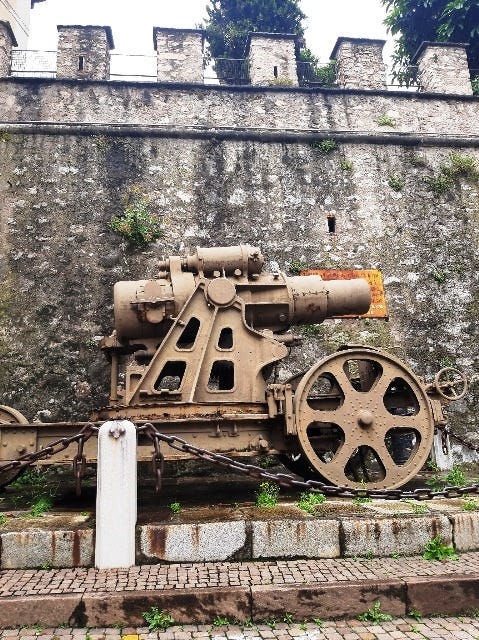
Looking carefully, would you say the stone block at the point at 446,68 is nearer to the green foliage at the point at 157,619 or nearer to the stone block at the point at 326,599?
the stone block at the point at 326,599

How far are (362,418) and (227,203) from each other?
5.37 metres

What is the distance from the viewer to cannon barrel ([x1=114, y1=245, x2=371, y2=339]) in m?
5.72

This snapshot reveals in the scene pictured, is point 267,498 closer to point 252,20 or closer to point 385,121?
point 385,121

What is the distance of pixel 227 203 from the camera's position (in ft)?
31.4

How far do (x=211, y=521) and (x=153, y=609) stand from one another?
0.88m

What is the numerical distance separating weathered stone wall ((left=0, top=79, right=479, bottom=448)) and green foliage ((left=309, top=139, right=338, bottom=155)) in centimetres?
9

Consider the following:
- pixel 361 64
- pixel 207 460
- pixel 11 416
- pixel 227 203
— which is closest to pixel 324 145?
pixel 361 64

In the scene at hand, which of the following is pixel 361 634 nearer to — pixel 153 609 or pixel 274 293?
pixel 153 609

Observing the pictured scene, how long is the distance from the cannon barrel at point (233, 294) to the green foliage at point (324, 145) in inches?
184

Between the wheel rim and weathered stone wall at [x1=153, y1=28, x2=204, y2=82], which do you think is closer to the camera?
the wheel rim

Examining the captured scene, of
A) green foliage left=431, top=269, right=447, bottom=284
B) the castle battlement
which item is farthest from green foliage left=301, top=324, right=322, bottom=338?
the castle battlement

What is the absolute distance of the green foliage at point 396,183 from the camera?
1009cm

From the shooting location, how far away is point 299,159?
395 inches

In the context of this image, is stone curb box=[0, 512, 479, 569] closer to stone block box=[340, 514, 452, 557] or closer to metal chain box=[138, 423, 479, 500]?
stone block box=[340, 514, 452, 557]
